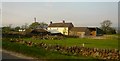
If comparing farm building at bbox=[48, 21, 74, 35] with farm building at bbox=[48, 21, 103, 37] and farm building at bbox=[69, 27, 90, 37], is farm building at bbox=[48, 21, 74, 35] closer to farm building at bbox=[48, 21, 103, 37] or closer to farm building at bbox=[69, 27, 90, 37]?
farm building at bbox=[48, 21, 103, 37]

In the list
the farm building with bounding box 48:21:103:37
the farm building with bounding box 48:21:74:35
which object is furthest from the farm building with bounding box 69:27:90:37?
the farm building with bounding box 48:21:74:35

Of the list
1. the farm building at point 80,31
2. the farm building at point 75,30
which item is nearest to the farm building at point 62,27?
the farm building at point 75,30

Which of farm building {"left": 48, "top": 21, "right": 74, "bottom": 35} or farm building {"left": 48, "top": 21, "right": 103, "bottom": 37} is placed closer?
farm building {"left": 48, "top": 21, "right": 103, "bottom": 37}

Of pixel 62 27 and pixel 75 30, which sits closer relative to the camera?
pixel 75 30

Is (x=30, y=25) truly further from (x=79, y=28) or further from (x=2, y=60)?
(x=2, y=60)

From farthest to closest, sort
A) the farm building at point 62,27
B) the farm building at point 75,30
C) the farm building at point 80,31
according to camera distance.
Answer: the farm building at point 62,27 < the farm building at point 80,31 < the farm building at point 75,30

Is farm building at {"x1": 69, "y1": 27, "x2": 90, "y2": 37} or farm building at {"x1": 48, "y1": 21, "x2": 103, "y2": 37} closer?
farm building at {"x1": 48, "y1": 21, "x2": 103, "y2": 37}

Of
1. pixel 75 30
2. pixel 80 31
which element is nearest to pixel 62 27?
pixel 75 30

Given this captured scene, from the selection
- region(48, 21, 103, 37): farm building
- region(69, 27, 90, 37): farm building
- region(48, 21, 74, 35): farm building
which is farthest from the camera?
region(48, 21, 74, 35): farm building

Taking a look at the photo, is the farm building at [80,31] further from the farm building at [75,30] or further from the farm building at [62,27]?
the farm building at [62,27]

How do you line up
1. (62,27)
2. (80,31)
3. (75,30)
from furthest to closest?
(62,27), (75,30), (80,31)

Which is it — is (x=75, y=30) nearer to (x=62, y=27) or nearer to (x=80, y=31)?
(x=80, y=31)

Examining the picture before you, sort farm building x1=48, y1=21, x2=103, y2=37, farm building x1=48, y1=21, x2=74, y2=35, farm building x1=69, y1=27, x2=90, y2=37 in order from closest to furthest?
1. farm building x1=48, y1=21, x2=103, y2=37
2. farm building x1=69, y1=27, x2=90, y2=37
3. farm building x1=48, y1=21, x2=74, y2=35

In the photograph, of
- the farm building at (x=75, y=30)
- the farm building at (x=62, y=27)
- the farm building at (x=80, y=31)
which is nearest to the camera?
the farm building at (x=75, y=30)
